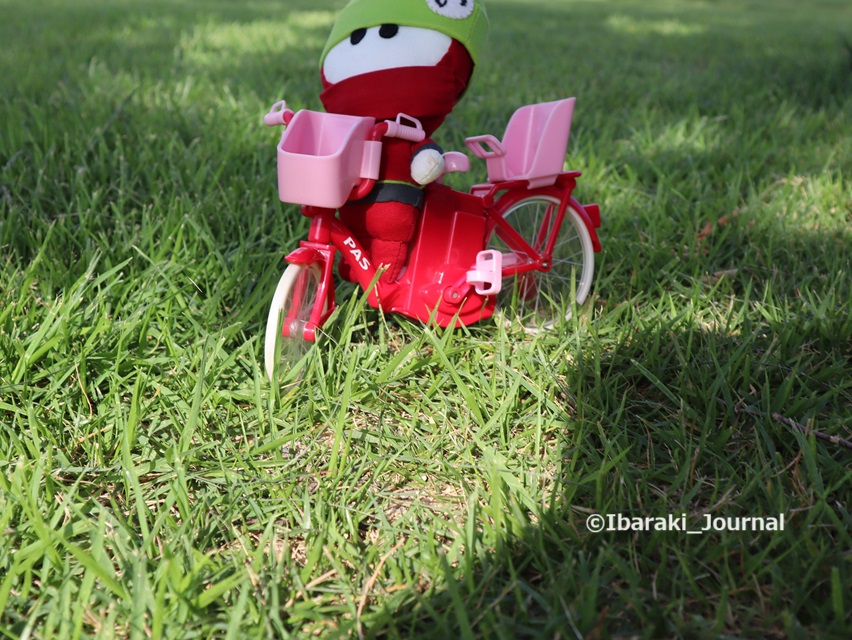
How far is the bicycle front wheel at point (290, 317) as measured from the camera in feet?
5.59

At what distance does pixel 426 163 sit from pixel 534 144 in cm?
37

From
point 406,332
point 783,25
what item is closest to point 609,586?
point 406,332

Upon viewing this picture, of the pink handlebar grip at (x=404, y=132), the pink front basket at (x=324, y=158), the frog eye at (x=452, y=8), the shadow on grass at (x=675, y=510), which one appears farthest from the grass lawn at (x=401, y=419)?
the frog eye at (x=452, y=8)

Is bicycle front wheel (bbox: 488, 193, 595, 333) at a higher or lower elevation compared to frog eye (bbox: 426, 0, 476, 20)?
lower

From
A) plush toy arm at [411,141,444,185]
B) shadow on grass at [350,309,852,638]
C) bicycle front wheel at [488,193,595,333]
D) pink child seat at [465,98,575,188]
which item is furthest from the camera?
bicycle front wheel at [488,193,595,333]

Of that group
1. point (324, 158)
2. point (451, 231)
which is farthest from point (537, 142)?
point (324, 158)

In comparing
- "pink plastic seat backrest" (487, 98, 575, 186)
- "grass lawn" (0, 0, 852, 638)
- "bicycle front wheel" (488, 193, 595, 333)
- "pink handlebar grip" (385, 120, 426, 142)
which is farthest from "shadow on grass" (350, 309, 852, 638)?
"pink handlebar grip" (385, 120, 426, 142)

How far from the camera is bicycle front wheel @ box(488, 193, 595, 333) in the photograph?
2.08 meters

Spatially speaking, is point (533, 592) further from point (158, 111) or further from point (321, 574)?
point (158, 111)

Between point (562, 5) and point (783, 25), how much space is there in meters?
2.92

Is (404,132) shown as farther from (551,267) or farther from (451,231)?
(551,267)

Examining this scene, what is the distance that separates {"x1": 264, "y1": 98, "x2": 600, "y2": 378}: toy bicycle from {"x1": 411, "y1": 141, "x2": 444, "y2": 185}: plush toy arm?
0.04m

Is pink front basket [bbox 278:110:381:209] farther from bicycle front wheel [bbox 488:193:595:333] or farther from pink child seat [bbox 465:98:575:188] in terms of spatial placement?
bicycle front wheel [bbox 488:193:595:333]

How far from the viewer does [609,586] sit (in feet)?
4.28
